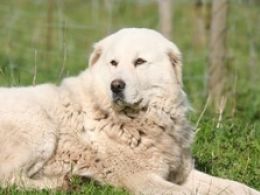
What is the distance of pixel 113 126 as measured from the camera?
227 inches

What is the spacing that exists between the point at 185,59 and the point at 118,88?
9.47 m

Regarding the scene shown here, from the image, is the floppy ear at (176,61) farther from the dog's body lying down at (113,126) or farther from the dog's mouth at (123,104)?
the dog's mouth at (123,104)

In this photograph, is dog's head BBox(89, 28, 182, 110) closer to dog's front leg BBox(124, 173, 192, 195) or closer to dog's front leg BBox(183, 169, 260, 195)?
dog's front leg BBox(124, 173, 192, 195)

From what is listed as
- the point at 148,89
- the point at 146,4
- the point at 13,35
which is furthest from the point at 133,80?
the point at 146,4

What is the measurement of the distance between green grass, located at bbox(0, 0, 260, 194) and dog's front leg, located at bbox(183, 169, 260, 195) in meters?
0.34

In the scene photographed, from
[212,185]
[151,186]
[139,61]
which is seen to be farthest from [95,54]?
[212,185]

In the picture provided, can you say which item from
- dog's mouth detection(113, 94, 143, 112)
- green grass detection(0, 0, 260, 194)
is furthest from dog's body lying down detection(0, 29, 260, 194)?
green grass detection(0, 0, 260, 194)

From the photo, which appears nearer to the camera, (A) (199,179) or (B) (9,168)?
(B) (9,168)

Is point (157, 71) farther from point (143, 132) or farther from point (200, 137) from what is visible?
point (200, 137)

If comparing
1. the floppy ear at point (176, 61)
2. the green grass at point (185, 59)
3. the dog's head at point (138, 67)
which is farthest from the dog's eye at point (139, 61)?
the green grass at point (185, 59)

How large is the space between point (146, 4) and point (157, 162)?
1671 cm

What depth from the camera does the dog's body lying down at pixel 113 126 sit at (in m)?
5.56

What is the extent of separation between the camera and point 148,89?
5.71 metres

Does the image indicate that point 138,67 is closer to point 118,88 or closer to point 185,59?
point 118,88
